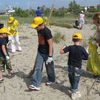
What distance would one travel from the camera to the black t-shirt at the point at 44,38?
729 centimetres

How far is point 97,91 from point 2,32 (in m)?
2.61

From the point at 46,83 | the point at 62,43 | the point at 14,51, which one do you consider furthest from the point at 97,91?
the point at 62,43

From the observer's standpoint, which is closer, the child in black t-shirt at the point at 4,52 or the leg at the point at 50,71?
the leg at the point at 50,71

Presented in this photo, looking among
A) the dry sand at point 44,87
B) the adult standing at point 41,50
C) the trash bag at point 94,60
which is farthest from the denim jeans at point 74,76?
the trash bag at point 94,60

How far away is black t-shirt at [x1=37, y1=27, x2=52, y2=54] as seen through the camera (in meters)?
7.29

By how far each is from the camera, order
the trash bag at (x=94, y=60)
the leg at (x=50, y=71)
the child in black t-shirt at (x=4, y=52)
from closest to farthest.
Answer: the leg at (x=50, y=71), the trash bag at (x=94, y=60), the child in black t-shirt at (x=4, y=52)

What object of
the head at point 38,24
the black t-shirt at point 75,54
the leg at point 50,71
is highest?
the head at point 38,24

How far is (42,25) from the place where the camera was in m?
7.34

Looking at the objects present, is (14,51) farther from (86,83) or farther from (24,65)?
(86,83)

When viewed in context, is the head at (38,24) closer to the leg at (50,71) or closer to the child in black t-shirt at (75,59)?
the child in black t-shirt at (75,59)

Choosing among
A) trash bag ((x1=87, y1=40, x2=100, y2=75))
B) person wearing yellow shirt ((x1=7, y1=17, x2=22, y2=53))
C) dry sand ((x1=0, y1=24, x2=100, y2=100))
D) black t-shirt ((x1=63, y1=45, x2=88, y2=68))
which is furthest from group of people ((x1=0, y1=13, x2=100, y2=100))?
person wearing yellow shirt ((x1=7, y1=17, x2=22, y2=53))

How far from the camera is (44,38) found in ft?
24.2

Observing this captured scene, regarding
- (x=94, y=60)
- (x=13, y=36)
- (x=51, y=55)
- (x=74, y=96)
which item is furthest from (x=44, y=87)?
(x=13, y=36)

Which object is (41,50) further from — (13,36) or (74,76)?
(13,36)
